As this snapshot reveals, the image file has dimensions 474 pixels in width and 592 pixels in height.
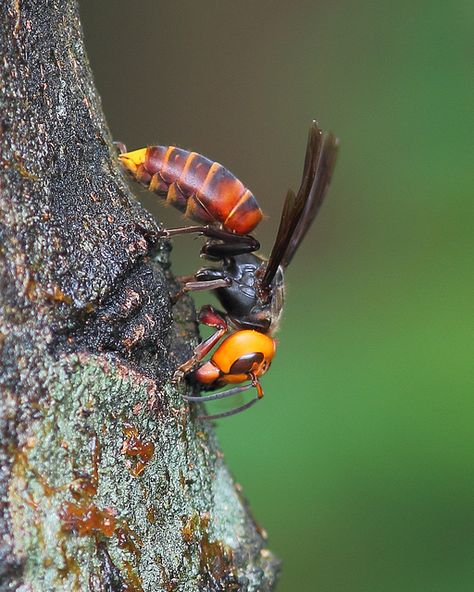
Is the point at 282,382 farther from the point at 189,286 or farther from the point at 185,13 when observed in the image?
the point at 185,13

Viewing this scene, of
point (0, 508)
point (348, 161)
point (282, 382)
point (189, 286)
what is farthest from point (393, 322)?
point (0, 508)

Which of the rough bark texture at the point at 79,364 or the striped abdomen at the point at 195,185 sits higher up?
the striped abdomen at the point at 195,185

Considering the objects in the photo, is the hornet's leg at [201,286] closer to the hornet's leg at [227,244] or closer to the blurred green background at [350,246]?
the hornet's leg at [227,244]

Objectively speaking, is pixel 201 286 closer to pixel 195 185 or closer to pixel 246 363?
pixel 246 363

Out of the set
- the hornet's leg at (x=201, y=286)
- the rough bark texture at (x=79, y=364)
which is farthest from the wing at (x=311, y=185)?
the rough bark texture at (x=79, y=364)

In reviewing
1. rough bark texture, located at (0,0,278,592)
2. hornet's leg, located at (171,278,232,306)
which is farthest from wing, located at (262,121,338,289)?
rough bark texture, located at (0,0,278,592)

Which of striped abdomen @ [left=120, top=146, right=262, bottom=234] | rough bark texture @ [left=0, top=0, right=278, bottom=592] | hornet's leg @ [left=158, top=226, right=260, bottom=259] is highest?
striped abdomen @ [left=120, top=146, right=262, bottom=234]

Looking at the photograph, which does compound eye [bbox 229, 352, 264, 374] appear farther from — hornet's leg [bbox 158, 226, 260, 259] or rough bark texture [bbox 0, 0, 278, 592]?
hornet's leg [bbox 158, 226, 260, 259]
